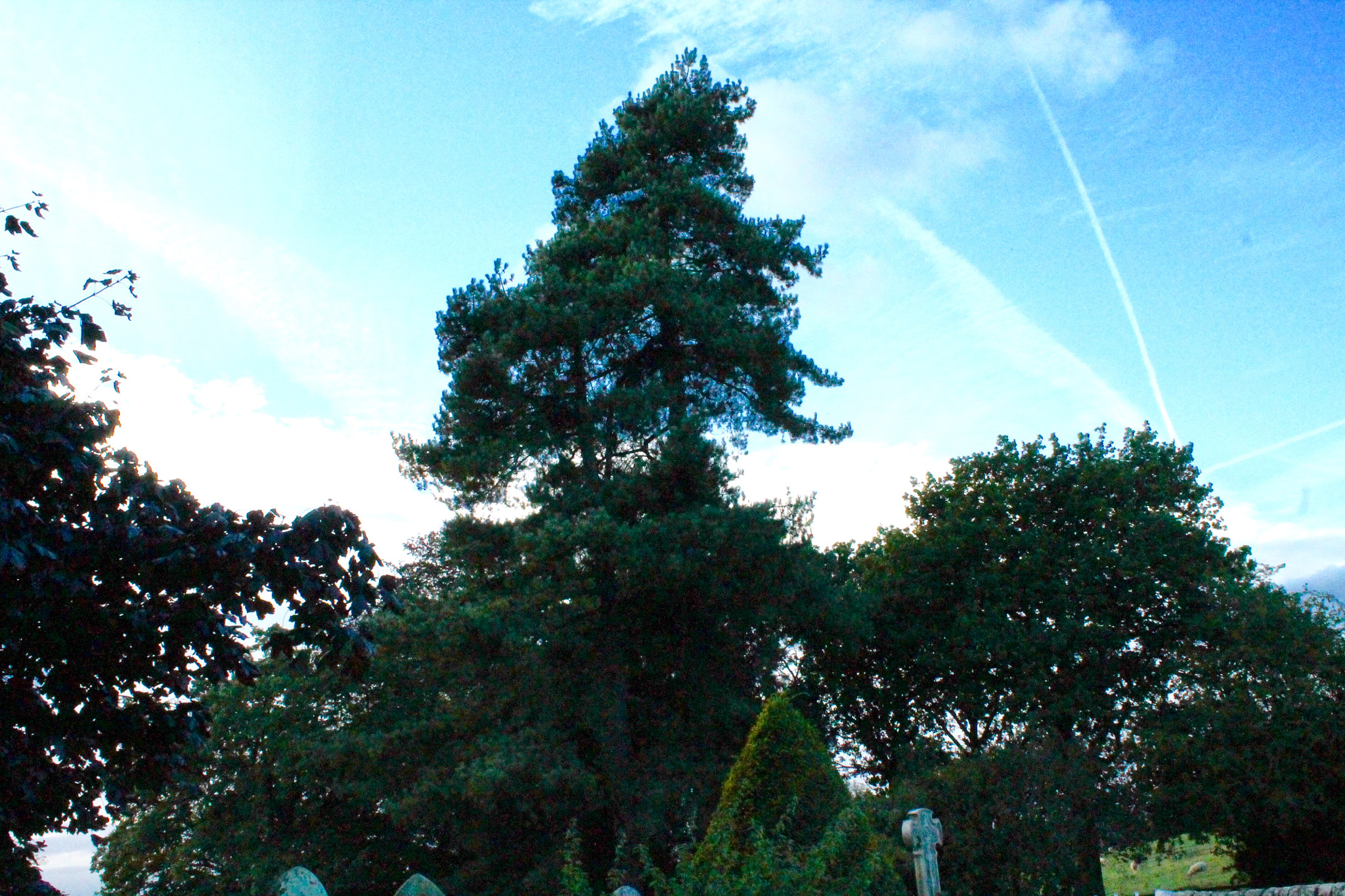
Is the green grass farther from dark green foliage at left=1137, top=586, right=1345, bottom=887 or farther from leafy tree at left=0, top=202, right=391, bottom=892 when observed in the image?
leafy tree at left=0, top=202, right=391, bottom=892

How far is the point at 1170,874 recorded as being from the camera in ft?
125

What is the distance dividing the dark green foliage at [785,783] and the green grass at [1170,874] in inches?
915

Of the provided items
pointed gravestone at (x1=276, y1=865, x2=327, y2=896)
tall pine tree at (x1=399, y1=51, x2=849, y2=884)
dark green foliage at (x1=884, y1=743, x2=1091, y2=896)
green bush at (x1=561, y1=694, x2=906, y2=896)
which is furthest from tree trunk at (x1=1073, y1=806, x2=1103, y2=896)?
pointed gravestone at (x1=276, y1=865, x2=327, y2=896)

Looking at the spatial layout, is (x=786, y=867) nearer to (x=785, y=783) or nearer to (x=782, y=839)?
(x=782, y=839)

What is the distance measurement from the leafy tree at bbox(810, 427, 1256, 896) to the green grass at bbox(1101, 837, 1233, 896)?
336 inches

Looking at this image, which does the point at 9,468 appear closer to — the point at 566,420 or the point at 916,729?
the point at 566,420

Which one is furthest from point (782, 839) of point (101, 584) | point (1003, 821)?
point (1003, 821)

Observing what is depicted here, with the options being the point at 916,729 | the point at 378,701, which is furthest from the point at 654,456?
the point at 916,729

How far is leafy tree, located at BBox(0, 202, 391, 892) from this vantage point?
6297mm

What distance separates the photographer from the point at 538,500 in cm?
2181

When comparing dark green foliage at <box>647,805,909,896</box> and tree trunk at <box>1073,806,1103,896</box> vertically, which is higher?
tree trunk at <box>1073,806,1103,896</box>

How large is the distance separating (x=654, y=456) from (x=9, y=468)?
1575cm

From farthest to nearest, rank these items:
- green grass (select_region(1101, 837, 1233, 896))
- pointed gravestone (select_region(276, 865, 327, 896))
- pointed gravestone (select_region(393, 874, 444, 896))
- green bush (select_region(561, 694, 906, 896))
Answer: green grass (select_region(1101, 837, 1233, 896))
pointed gravestone (select_region(393, 874, 444, 896))
pointed gravestone (select_region(276, 865, 327, 896))
green bush (select_region(561, 694, 906, 896))

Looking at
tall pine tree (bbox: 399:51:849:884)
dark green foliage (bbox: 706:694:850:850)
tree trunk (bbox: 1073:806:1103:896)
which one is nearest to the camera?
dark green foliage (bbox: 706:694:850:850)
